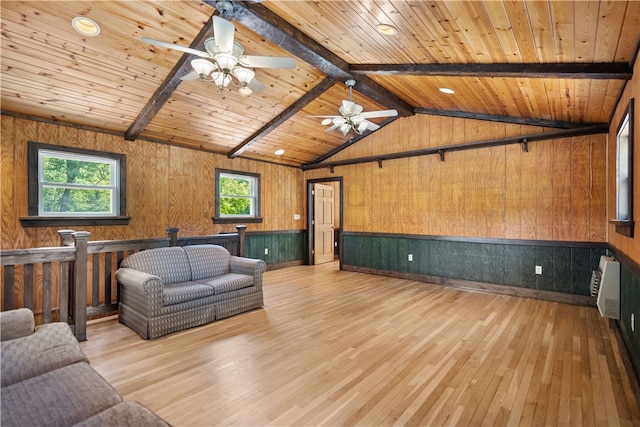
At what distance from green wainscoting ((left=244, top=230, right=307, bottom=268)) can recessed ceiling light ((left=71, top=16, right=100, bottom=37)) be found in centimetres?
436

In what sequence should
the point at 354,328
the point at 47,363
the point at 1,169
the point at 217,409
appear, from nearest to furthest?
the point at 47,363
the point at 217,409
the point at 354,328
the point at 1,169

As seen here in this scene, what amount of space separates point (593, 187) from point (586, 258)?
1.01 meters

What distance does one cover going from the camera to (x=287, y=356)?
2.83m

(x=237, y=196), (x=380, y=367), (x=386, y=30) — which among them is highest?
(x=386, y=30)

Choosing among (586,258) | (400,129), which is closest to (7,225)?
(400,129)

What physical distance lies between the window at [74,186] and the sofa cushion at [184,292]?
202cm

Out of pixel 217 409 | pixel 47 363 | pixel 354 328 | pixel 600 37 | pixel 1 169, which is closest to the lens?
pixel 47 363

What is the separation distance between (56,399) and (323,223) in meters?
6.99

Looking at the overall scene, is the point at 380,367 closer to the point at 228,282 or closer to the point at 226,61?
the point at 228,282

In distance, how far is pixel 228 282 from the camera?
3.91m

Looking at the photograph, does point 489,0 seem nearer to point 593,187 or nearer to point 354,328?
point 354,328

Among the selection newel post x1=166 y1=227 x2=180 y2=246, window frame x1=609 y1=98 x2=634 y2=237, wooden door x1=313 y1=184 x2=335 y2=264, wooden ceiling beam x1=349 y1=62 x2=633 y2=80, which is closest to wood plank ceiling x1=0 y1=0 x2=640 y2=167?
wooden ceiling beam x1=349 y1=62 x2=633 y2=80

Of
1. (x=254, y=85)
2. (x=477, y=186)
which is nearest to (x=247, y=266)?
(x=254, y=85)

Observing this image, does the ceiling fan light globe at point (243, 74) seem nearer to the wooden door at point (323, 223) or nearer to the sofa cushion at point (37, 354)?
the sofa cushion at point (37, 354)
